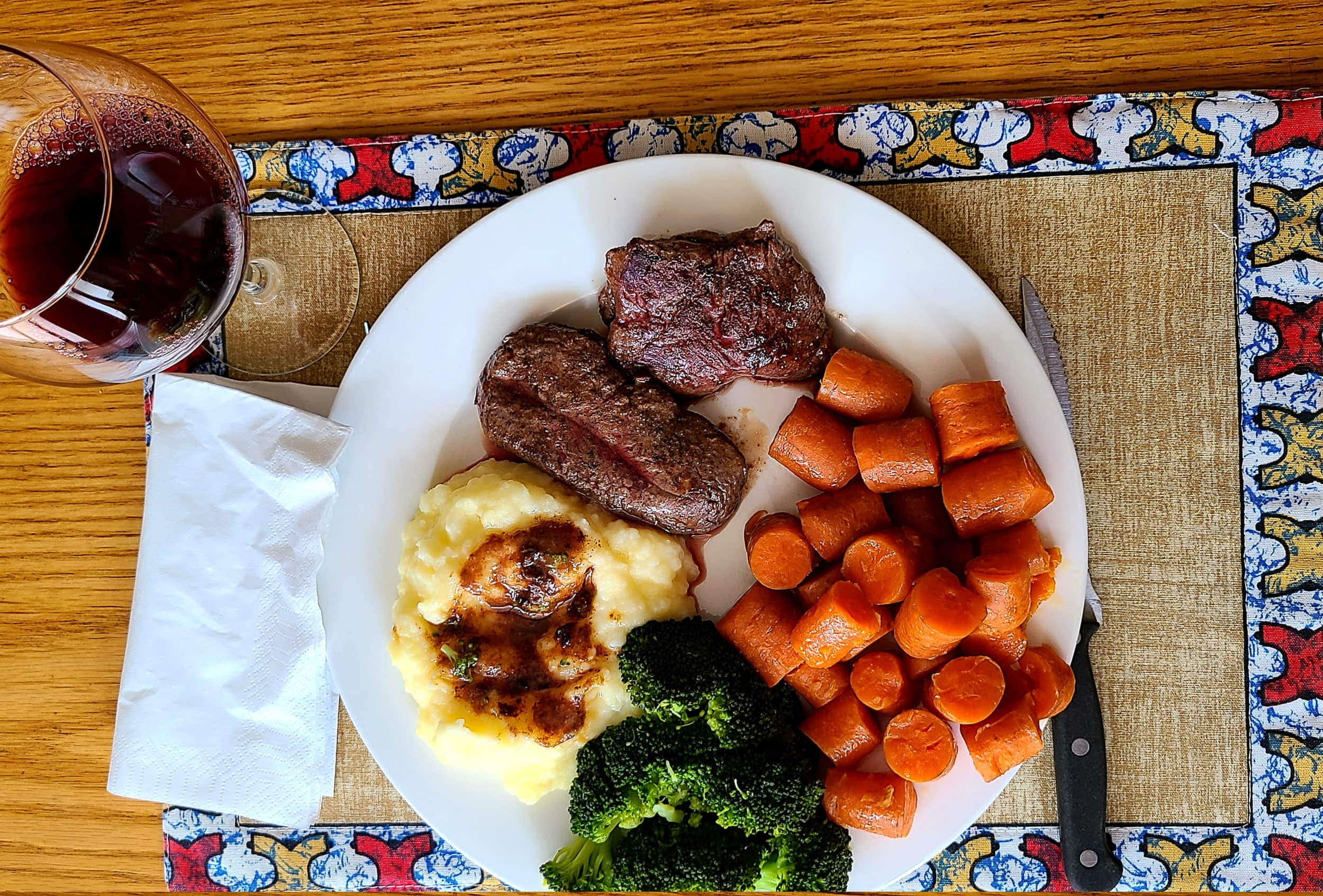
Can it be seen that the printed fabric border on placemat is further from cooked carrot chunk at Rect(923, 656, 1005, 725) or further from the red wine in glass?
the red wine in glass

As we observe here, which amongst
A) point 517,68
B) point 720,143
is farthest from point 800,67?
point 517,68

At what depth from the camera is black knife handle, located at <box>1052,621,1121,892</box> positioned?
3.14m

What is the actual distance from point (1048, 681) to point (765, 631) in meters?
0.94

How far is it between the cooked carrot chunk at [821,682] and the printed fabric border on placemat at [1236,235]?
0.76 metres

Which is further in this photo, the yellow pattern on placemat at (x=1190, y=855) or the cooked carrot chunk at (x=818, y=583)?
the yellow pattern on placemat at (x=1190, y=855)

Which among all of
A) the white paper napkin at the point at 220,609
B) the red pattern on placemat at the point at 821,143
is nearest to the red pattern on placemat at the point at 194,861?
the white paper napkin at the point at 220,609

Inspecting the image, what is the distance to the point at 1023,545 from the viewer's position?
292cm

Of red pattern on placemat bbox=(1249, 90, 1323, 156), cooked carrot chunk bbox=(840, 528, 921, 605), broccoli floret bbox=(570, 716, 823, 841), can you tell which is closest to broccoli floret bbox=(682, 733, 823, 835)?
broccoli floret bbox=(570, 716, 823, 841)

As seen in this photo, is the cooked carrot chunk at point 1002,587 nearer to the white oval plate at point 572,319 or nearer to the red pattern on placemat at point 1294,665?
the white oval plate at point 572,319

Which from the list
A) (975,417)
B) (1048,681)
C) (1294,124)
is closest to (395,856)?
(1048,681)

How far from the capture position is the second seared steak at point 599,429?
3.08 meters

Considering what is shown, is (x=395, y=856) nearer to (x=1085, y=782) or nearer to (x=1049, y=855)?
(x=1049, y=855)

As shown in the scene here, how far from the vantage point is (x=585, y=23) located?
10.9ft

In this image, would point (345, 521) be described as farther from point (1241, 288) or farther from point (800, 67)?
point (1241, 288)
